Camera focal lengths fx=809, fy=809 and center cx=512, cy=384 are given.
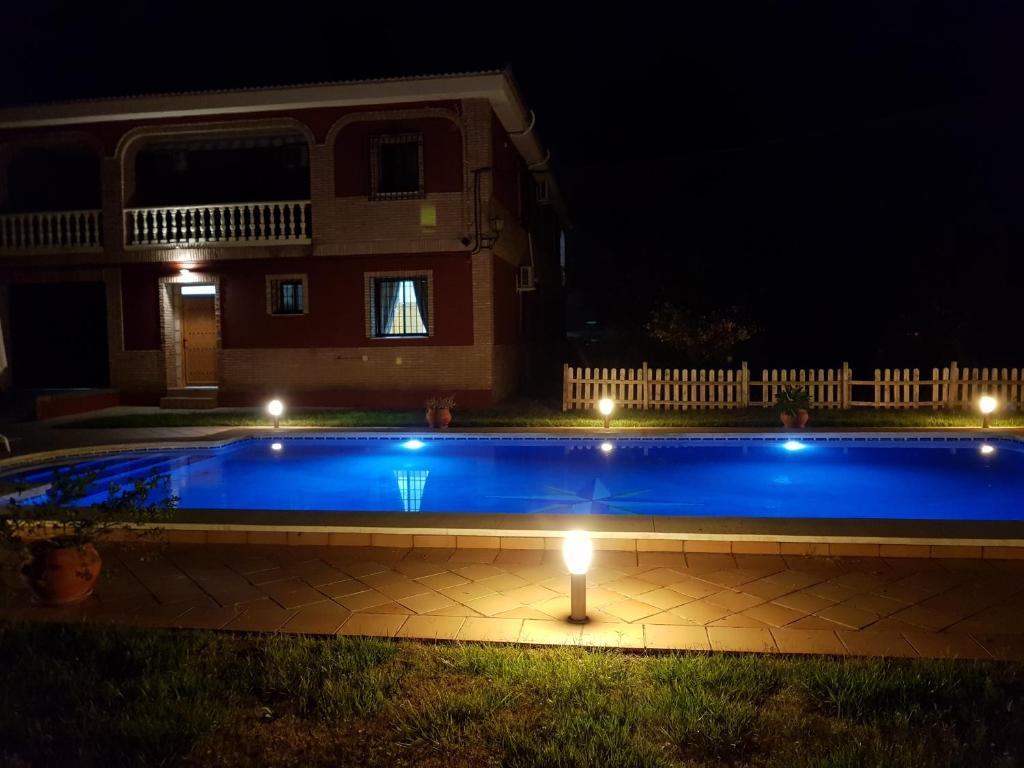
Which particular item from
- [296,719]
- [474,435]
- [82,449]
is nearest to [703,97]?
[474,435]

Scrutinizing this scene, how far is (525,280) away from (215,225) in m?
7.36

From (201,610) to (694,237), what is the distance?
2091 cm

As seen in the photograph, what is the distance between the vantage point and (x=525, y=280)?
19953 mm

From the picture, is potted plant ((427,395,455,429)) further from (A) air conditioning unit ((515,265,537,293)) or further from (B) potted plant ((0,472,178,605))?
(B) potted plant ((0,472,178,605))

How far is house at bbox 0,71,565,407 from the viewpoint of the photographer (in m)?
16.5

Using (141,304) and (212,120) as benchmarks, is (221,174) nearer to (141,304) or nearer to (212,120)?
(212,120)

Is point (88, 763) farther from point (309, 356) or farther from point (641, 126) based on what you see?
point (641, 126)

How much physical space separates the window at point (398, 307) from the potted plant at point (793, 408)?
7.36 metres

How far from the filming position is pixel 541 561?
19.2ft

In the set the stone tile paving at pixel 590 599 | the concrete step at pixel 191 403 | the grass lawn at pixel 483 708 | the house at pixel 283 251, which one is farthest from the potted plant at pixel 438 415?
the grass lawn at pixel 483 708

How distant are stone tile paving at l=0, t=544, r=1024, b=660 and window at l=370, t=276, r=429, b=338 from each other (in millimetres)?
11155

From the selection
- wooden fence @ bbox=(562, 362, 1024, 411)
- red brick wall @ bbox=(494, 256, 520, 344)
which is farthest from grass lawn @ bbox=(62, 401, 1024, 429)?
red brick wall @ bbox=(494, 256, 520, 344)

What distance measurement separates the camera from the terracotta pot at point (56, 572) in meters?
4.98

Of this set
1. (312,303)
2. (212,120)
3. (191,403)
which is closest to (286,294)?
(312,303)
